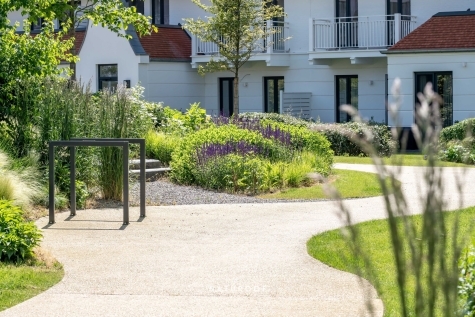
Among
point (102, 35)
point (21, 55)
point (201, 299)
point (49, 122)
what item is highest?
point (102, 35)

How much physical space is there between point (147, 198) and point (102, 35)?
2188 centimetres

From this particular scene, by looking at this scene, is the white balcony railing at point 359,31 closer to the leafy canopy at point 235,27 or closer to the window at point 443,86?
the leafy canopy at point 235,27

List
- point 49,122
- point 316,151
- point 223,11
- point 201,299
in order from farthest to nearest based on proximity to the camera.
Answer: point 223,11 < point 316,151 < point 49,122 < point 201,299

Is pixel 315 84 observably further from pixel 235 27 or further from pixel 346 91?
pixel 235 27

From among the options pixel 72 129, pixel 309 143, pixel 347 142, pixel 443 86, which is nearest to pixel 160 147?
pixel 309 143

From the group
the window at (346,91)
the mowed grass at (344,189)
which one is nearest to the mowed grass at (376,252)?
the mowed grass at (344,189)

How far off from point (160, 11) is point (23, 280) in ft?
101

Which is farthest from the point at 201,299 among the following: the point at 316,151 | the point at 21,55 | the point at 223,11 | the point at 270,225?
the point at 223,11

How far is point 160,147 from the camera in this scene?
17.8 metres

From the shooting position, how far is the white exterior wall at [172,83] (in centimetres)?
3394

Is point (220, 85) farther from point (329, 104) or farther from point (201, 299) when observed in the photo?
point (201, 299)

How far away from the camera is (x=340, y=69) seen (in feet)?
109

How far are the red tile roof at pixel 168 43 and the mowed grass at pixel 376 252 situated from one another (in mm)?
23431

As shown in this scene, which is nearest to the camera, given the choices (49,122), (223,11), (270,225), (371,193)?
(270,225)
